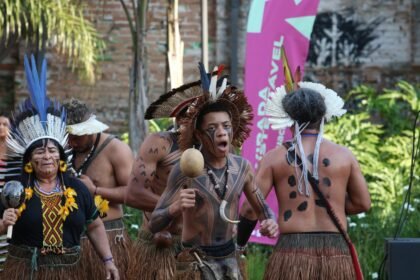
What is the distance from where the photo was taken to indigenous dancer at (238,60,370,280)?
759 cm

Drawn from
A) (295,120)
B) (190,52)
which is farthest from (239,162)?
(190,52)

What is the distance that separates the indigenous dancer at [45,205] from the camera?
7281 millimetres

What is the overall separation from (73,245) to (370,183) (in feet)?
20.6

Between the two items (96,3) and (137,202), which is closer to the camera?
(137,202)

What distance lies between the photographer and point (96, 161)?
8930 millimetres

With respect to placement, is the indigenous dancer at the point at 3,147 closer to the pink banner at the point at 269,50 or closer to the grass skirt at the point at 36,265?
the grass skirt at the point at 36,265

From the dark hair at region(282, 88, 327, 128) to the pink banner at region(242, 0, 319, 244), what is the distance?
288 cm

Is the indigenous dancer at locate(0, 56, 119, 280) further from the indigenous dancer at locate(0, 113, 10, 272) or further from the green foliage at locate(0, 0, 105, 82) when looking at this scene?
the green foliage at locate(0, 0, 105, 82)

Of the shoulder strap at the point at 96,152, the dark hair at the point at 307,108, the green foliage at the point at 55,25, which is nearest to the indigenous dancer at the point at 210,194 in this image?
the dark hair at the point at 307,108

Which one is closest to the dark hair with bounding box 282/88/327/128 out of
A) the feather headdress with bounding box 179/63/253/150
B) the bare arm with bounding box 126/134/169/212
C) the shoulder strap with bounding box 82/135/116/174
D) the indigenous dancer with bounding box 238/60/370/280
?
the indigenous dancer with bounding box 238/60/370/280

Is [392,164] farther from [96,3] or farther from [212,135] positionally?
[212,135]

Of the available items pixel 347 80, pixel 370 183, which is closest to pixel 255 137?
pixel 370 183

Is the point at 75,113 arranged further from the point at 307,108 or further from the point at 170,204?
the point at 170,204

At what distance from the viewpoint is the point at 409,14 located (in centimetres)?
1669
